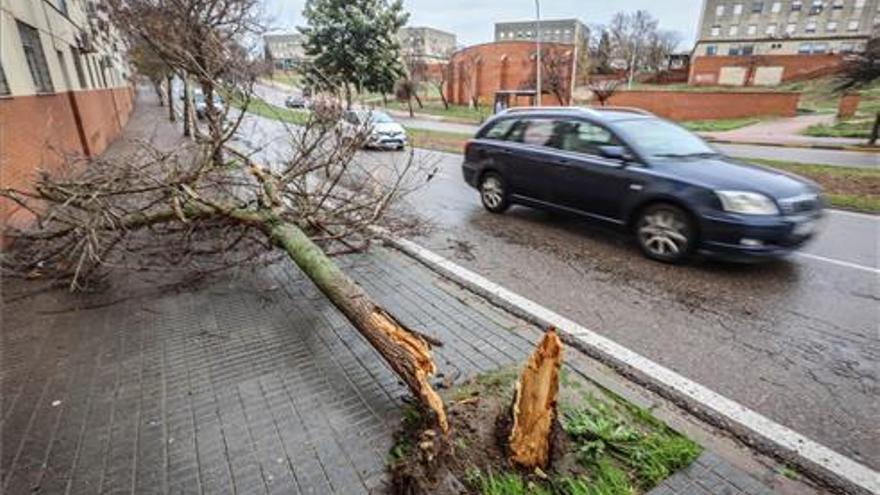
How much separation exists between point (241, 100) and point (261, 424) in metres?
3.78

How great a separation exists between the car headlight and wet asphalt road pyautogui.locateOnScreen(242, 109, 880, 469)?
2.33 ft

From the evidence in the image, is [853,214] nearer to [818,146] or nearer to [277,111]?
[277,111]

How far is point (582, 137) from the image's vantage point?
6.01 metres

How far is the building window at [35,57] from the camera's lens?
774 cm

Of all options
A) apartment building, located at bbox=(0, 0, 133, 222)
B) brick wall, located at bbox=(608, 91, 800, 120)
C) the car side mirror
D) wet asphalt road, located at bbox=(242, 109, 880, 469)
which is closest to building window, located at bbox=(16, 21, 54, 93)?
apartment building, located at bbox=(0, 0, 133, 222)

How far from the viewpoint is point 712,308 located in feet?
13.6

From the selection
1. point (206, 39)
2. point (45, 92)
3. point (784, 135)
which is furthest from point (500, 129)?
point (784, 135)

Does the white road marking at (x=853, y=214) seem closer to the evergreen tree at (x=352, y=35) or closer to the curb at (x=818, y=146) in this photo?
the curb at (x=818, y=146)

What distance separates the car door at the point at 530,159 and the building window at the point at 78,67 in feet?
38.9

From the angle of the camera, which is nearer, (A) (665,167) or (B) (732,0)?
(A) (665,167)

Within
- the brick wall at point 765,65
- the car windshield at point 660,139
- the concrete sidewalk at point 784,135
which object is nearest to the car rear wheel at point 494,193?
the car windshield at point 660,139

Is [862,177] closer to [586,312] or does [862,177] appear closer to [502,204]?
[502,204]

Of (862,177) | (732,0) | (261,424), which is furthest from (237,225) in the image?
(732,0)

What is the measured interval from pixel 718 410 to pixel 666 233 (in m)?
2.78
